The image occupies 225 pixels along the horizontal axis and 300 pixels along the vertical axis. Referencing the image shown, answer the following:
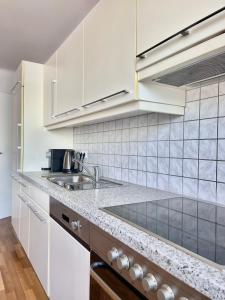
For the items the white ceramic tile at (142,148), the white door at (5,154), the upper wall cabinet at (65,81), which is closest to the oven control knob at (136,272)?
the white ceramic tile at (142,148)

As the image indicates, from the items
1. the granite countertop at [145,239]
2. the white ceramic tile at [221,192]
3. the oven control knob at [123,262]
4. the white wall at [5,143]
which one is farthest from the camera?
the white wall at [5,143]

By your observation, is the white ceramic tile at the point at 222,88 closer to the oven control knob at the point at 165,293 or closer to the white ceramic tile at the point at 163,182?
the white ceramic tile at the point at 163,182

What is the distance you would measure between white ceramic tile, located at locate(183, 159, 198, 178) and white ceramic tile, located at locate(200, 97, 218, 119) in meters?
0.24

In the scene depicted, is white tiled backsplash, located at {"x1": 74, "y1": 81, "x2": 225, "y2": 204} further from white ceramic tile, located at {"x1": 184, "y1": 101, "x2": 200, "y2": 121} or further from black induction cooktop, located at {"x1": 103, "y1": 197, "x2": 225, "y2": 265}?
black induction cooktop, located at {"x1": 103, "y1": 197, "x2": 225, "y2": 265}

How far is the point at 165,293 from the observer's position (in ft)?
1.78

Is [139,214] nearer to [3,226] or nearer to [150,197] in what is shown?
[150,197]

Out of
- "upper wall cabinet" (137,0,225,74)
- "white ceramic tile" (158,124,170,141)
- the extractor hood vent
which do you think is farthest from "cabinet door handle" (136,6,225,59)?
"white ceramic tile" (158,124,170,141)

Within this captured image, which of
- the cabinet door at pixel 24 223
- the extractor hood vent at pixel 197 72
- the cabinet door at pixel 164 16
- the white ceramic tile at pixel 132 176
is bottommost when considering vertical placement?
the cabinet door at pixel 24 223

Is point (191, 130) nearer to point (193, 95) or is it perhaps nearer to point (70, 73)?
point (193, 95)

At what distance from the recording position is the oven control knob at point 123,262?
0.69 meters

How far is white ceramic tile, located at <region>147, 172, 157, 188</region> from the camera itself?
4.69 feet

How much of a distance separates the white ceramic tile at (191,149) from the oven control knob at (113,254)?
0.67 meters

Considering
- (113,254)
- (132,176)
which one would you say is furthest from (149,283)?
(132,176)

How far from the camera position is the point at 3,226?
2994 millimetres
